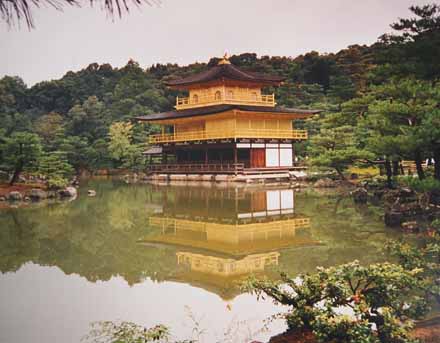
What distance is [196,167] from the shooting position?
22062mm

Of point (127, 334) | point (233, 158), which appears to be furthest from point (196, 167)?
point (127, 334)

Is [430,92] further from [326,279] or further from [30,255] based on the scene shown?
[30,255]

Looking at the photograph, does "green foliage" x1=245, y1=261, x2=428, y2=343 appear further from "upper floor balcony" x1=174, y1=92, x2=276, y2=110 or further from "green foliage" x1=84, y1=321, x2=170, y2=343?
"upper floor balcony" x1=174, y1=92, x2=276, y2=110

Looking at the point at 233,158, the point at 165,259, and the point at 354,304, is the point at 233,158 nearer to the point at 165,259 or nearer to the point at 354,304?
the point at 165,259

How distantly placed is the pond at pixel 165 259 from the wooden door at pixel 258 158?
9620mm

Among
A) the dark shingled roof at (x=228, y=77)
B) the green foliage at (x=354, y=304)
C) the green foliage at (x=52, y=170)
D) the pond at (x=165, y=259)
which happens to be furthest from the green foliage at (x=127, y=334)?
the dark shingled roof at (x=228, y=77)

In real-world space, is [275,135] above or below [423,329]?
above

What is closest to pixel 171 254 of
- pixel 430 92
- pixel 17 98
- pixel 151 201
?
pixel 430 92

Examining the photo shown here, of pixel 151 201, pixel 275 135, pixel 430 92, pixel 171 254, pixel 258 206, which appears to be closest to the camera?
pixel 171 254

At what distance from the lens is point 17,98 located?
22.7 m

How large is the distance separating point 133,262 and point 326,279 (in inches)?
126

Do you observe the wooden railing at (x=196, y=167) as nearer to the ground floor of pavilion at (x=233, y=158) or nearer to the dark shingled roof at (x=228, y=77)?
the ground floor of pavilion at (x=233, y=158)

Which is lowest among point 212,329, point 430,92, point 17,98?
point 212,329

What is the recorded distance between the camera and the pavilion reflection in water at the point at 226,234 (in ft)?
17.9
